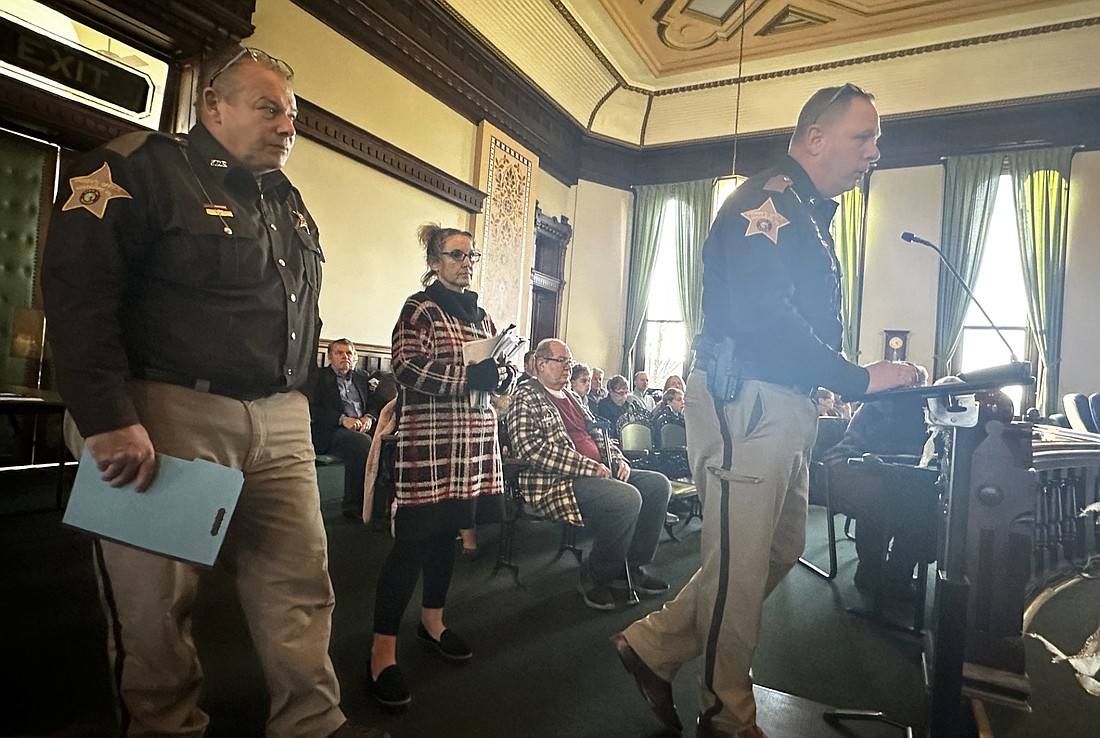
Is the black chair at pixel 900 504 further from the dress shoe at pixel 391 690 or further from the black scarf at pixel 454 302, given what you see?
the dress shoe at pixel 391 690

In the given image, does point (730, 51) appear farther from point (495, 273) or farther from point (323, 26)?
point (323, 26)

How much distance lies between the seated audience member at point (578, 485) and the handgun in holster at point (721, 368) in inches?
54.6

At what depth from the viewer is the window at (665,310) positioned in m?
9.15

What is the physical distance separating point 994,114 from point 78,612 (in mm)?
9268

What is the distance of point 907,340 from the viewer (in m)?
7.66

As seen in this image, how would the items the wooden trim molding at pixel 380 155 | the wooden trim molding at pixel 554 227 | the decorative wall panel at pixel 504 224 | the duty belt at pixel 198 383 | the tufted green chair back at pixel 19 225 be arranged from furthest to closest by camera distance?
the wooden trim molding at pixel 554 227 → the decorative wall panel at pixel 504 224 → the wooden trim molding at pixel 380 155 → the tufted green chair back at pixel 19 225 → the duty belt at pixel 198 383

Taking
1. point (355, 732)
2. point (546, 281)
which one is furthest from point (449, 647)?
point (546, 281)

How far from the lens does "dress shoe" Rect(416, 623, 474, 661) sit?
2.14 m

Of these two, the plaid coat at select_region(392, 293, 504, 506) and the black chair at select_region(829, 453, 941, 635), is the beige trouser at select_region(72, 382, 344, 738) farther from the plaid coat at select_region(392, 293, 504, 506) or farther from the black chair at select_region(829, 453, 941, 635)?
the black chair at select_region(829, 453, 941, 635)

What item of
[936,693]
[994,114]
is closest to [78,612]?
[936,693]

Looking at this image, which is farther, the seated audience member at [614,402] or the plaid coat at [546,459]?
the seated audience member at [614,402]

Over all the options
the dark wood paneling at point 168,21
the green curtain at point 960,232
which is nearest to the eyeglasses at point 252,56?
the dark wood paneling at point 168,21

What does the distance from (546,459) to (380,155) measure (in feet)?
12.4

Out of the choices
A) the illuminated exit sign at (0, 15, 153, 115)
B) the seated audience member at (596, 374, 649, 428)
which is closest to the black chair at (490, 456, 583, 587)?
the seated audience member at (596, 374, 649, 428)
